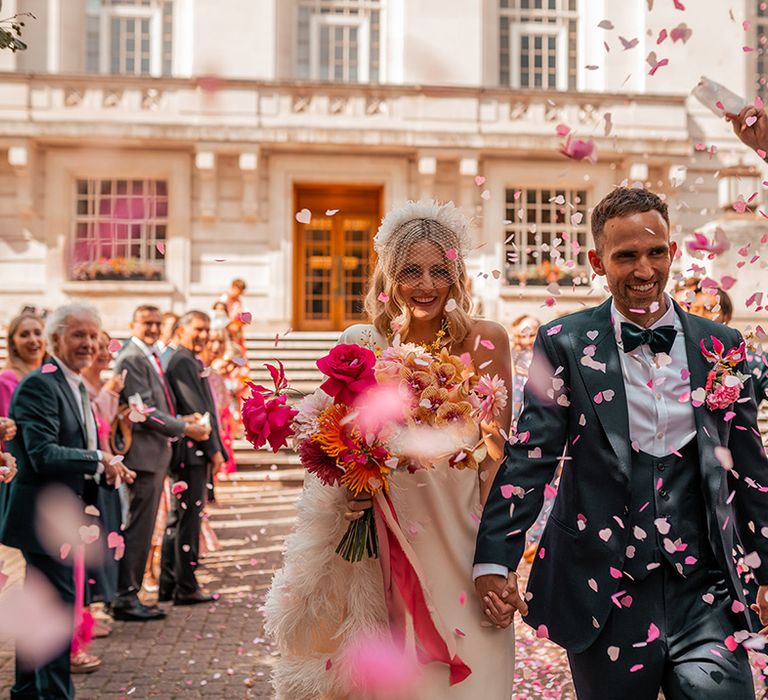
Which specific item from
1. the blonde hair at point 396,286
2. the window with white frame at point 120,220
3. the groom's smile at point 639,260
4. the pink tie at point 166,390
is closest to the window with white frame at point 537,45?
the window with white frame at point 120,220

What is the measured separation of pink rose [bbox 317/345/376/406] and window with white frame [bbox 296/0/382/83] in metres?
20.1

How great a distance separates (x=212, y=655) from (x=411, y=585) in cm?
344

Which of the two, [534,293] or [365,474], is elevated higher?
[534,293]

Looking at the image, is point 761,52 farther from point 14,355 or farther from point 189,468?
point 14,355

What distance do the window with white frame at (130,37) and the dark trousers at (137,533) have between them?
55.2 feet

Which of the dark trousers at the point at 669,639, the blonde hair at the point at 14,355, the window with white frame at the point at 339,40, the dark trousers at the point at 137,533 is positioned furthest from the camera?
the window with white frame at the point at 339,40

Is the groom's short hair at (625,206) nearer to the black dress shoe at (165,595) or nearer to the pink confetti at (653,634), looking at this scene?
the pink confetti at (653,634)

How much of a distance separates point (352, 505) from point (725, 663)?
1318mm

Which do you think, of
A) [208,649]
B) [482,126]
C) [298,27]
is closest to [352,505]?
[208,649]

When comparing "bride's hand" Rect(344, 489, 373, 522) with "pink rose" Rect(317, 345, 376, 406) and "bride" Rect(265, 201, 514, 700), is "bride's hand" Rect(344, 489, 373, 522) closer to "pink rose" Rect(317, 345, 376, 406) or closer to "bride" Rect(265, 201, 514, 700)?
"bride" Rect(265, 201, 514, 700)

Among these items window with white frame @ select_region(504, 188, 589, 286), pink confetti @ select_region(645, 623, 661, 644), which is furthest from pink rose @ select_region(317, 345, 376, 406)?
window with white frame @ select_region(504, 188, 589, 286)

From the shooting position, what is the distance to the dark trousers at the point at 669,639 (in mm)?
2906

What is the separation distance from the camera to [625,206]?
3.21 meters

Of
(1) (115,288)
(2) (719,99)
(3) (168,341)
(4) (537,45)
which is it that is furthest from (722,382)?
(4) (537,45)
